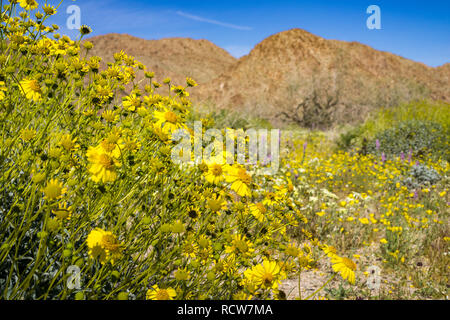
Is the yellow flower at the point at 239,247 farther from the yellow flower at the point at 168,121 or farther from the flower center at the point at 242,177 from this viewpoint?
the yellow flower at the point at 168,121

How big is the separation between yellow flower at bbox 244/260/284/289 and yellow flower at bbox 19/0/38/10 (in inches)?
85.6

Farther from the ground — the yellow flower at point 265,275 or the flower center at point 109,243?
the flower center at point 109,243

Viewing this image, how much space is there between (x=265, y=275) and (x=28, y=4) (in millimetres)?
2276

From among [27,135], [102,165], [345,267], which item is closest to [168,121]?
[102,165]

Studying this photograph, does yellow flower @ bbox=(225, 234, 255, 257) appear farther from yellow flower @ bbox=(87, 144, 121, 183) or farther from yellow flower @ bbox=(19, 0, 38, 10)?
yellow flower @ bbox=(19, 0, 38, 10)

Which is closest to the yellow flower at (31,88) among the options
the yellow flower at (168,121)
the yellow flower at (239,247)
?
the yellow flower at (168,121)

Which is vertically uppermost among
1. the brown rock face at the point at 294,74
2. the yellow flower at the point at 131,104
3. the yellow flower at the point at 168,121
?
the brown rock face at the point at 294,74

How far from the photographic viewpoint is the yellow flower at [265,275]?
126 centimetres

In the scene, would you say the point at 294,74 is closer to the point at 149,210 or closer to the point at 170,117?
the point at 170,117

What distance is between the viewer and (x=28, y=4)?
207 centimetres

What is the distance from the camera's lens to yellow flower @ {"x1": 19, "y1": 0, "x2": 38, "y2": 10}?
6.59ft

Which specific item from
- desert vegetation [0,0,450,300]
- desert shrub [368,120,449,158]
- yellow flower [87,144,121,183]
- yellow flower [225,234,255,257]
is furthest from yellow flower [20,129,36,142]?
desert shrub [368,120,449,158]

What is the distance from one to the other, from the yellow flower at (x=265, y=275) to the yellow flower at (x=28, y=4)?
217cm
